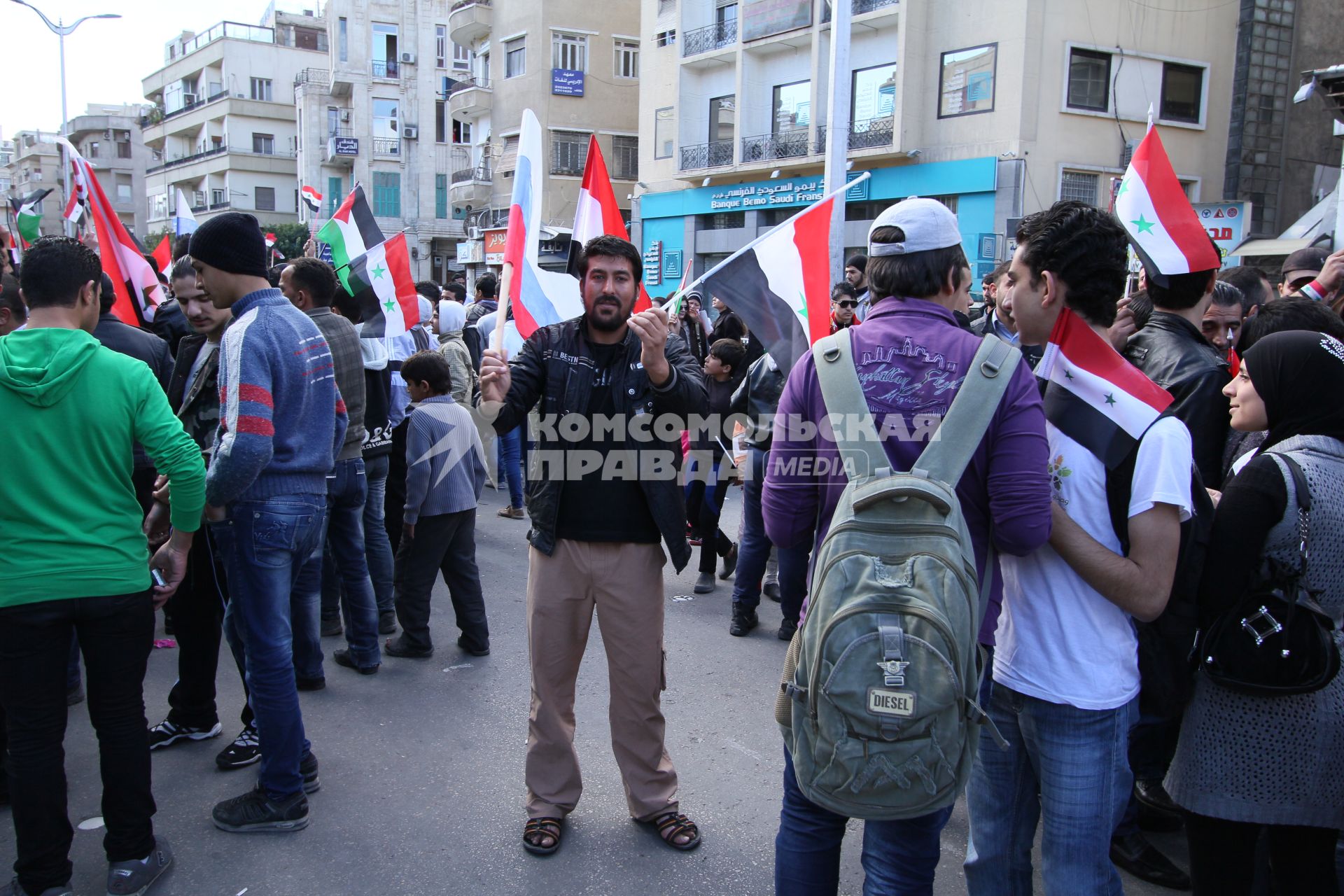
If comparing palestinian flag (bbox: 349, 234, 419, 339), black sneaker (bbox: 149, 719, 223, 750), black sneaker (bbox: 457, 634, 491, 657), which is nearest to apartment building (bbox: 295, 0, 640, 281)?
palestinian flag (bbox: 349, 234, 419, 339)

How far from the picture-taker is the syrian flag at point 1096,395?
224cm

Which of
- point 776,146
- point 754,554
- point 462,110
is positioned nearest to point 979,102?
point 776,146

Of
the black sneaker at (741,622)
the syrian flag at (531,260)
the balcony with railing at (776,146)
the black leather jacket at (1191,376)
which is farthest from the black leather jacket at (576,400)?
the balcony with railing at (776,146)

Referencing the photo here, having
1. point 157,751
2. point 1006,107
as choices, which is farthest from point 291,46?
point 157,751

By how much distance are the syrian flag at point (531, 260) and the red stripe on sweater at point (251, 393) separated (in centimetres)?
94

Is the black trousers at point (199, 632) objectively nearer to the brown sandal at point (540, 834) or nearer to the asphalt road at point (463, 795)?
the asphalt road at point (463, 795)

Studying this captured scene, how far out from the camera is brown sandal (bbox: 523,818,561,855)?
3361 millimetres

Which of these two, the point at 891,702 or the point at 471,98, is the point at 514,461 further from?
the point at 471,98

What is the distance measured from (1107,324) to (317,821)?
10.4 feet

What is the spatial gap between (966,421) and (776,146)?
83.5 ft

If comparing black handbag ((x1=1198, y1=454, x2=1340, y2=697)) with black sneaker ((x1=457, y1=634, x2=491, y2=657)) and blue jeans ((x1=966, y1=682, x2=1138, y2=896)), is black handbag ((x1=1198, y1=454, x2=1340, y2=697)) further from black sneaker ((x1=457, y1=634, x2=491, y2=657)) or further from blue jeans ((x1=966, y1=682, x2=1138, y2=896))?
black sneaker ((x1=457, y1=634, x2=491, y2=657))

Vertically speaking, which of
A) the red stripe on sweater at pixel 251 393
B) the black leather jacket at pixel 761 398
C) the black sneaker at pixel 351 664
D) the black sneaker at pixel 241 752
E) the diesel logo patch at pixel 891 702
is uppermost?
the red stripe on sweater at pixel 251 393

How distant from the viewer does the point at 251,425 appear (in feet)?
10.8

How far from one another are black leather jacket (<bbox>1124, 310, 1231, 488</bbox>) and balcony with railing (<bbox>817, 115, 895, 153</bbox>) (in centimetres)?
2108
